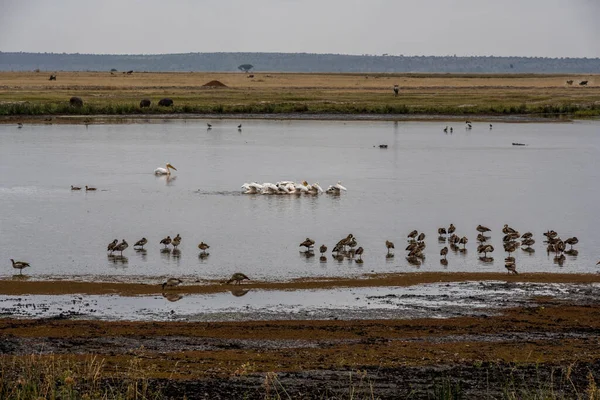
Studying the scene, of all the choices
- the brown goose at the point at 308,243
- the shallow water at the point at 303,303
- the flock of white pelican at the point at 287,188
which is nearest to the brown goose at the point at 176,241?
the brown goose at the point at 308,243

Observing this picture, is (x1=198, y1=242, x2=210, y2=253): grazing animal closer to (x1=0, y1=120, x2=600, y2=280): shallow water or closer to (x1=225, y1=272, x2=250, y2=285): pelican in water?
(x1=0, y1=120, x2=600, y2=280): shallow water

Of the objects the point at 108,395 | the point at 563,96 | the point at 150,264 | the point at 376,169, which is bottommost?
the point at 108,395

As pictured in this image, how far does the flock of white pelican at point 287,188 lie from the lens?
2714 centimetres

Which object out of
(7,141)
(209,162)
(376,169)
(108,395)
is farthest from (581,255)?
(7,141)

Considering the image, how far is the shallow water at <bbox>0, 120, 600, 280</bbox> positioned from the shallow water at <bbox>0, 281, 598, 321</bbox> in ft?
4.87

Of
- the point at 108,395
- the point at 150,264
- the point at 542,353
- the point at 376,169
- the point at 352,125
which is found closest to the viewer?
the point at 108,395

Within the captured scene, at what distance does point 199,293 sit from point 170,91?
6833 centimetres

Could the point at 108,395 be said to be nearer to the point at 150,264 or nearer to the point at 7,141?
the point at 150,264

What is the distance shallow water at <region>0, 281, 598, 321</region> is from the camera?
14.4 metres

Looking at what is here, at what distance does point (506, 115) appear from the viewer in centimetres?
6234

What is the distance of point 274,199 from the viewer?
2633cm

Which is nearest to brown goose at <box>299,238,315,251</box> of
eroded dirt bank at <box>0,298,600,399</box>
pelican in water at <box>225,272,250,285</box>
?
pelican in water at <box>225,272,250,285</box>

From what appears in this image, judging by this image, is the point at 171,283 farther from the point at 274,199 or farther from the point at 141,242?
the point at 274,199

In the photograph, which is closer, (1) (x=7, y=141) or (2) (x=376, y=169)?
(2) (x=376, y=169)
